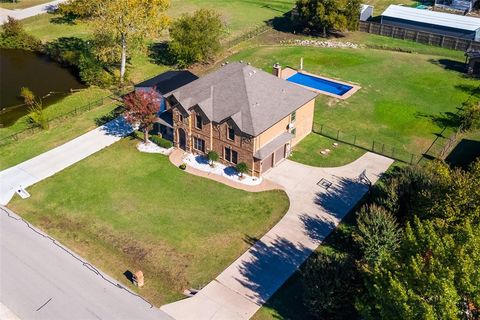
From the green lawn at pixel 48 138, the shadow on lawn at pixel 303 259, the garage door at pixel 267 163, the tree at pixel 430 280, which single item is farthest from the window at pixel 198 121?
the tree at pixel 430 280

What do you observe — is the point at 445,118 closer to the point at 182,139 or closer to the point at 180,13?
the point at 182,139

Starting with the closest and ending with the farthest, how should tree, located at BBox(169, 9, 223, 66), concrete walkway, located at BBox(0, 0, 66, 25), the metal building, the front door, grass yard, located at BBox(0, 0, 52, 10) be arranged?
the front door → tree, located at BBox(169, 9, 223, 66) → the metal building → concrete walkway, located at BBox(0, 0, 66, 25) → grass yard, located at BBox(0, 0, 52, 10)

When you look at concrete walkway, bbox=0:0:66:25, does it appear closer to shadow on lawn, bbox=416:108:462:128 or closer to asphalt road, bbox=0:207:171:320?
asphalt road, bbox=0:207:171:320

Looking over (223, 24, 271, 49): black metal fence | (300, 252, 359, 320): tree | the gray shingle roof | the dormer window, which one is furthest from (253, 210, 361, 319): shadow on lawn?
(223, 24, 271, 49): black metal fence

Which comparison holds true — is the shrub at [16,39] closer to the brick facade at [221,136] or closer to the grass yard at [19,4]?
the grass yard at [19,4]

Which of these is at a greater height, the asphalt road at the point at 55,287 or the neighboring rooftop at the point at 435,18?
the neighboring rooftop at the point at 435,18

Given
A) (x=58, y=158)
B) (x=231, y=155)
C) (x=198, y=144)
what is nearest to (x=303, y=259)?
(x=231, y=155)
